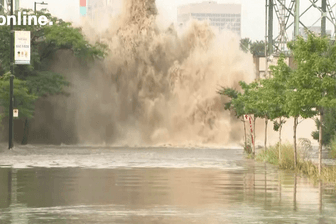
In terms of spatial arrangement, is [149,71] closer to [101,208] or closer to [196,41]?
[196,41]

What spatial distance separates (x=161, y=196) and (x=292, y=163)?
14225 millimetres

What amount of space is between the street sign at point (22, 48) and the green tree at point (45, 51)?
1223cm

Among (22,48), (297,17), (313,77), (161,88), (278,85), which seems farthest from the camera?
(161,88)

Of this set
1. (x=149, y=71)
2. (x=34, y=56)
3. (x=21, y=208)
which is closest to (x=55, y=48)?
(x=34, y=56)

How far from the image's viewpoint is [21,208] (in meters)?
17.0

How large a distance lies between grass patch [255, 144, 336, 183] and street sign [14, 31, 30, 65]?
55.0 ft

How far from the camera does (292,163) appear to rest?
32875 millimetres

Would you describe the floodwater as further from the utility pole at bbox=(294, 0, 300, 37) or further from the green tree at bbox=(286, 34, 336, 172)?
the utility pole at bbox=(294, 0, 300, 37)

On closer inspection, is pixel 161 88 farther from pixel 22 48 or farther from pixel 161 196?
pixel 161 196

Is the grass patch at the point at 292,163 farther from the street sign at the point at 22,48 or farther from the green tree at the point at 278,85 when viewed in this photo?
the street sign at the point at 22,48

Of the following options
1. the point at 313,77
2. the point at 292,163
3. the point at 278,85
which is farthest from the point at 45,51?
the point at 313,77

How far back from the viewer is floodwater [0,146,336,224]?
15.5 metres

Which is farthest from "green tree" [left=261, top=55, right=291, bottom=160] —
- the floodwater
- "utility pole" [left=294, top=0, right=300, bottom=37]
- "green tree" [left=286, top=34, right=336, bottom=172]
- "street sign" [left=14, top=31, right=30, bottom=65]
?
"utility pole" [left=294, top=0, right=300, bottom=37]

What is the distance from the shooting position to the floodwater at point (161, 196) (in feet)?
50.9
